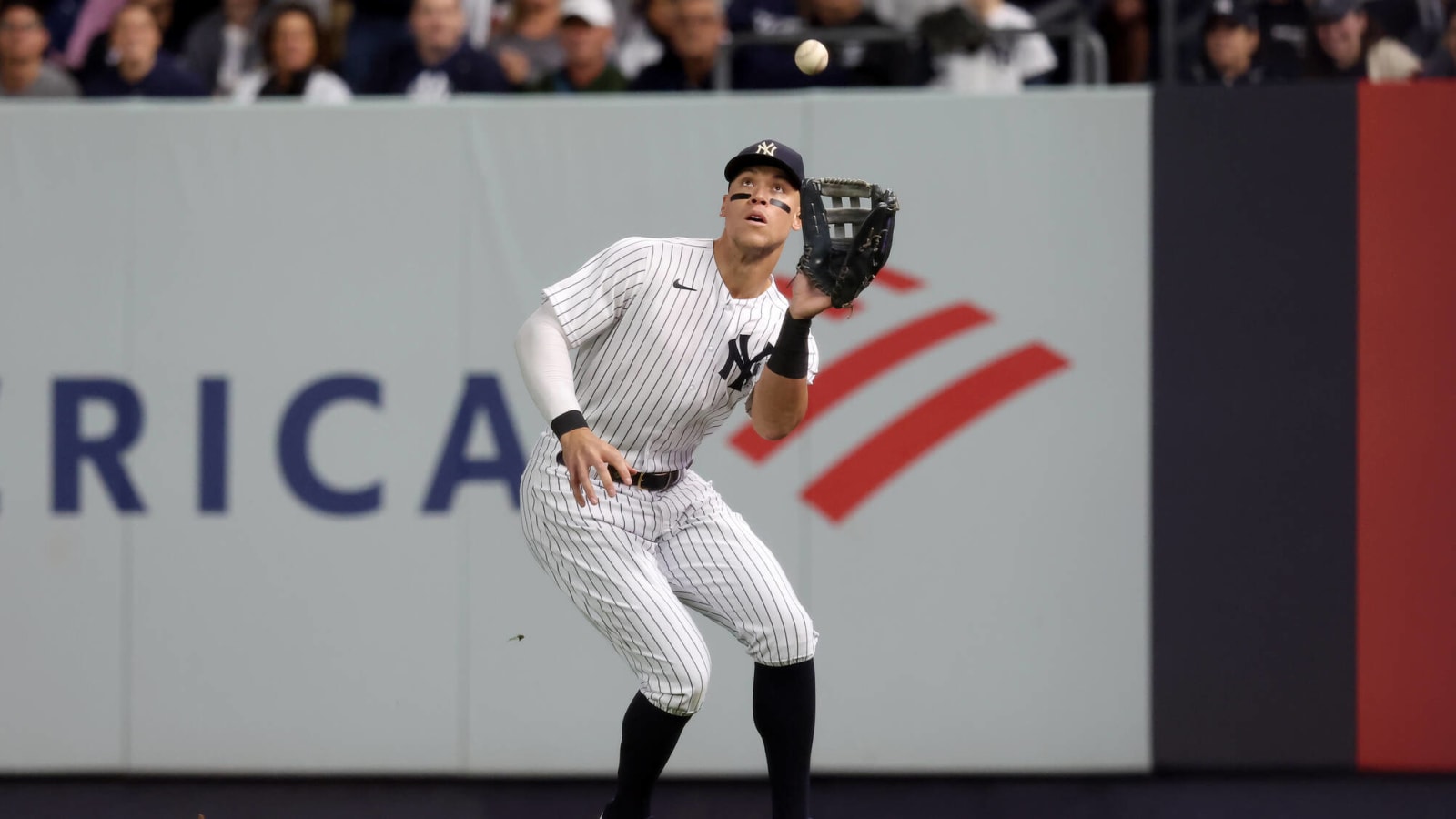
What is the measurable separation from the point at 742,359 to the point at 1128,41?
3.51 m

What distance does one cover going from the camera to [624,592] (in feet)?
12.8

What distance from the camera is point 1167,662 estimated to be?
5.68 m

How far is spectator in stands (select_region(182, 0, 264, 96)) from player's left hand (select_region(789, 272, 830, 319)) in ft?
13.6

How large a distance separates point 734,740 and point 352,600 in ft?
4.55

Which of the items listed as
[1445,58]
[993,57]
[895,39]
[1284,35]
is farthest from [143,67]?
[1445,58]

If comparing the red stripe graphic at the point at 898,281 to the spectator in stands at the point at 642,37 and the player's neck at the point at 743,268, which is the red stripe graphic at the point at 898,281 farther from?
the player's neck at the point at 743,268

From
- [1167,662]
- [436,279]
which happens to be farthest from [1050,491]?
[436,279]

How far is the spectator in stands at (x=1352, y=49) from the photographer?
6031 mm

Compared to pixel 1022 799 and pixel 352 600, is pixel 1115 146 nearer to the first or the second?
pixel 1022 799

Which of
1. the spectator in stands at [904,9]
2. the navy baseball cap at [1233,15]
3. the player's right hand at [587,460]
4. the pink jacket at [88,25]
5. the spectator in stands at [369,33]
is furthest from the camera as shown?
the pink jacket at [88,25]

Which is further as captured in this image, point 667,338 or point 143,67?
point 143,67

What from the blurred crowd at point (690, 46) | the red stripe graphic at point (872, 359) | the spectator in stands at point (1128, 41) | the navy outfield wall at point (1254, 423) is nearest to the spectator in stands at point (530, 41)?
the blurred crowd at point (690, 46)

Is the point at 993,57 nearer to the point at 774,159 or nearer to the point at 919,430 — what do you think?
the point at 919,430

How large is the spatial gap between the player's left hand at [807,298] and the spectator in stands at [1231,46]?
299cm
